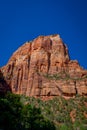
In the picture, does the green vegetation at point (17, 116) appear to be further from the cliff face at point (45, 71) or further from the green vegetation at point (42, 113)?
the cliff face at point (45, 71)

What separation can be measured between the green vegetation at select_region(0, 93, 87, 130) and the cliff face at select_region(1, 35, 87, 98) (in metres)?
6.36

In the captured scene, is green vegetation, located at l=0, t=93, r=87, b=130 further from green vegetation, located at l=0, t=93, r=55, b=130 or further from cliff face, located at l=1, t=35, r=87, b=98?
cliff face, located at l=1, t=35, r=87, b=98

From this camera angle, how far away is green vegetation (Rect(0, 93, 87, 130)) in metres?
79.2

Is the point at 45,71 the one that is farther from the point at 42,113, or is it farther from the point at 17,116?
the point at 17,116

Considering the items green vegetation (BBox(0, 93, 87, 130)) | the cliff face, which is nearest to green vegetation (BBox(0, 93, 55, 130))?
green vegetation (BBox(0, 93, 87, 130))

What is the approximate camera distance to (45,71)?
523 ft

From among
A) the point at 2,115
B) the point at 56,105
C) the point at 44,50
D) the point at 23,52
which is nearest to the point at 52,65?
the point at 44,50

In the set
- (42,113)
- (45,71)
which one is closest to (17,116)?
(42,113)

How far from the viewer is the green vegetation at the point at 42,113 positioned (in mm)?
79169

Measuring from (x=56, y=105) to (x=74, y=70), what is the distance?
29.3m

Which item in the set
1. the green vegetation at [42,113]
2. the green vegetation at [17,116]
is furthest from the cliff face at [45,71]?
the green vegetation at [17,116]

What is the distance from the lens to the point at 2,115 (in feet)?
247

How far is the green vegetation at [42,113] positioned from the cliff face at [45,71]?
6358 mm

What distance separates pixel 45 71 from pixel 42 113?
3708 centimetres
